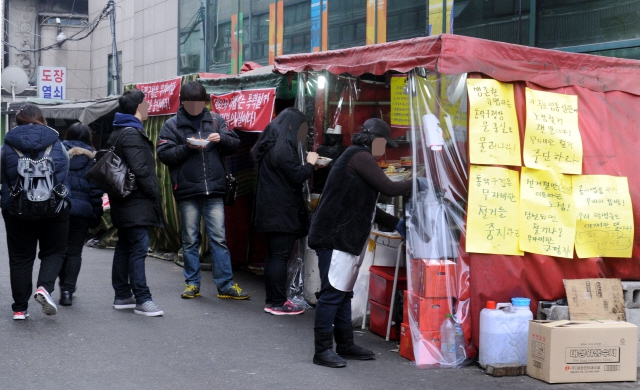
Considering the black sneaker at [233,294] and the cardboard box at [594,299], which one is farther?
the black sneaker at [233,294]

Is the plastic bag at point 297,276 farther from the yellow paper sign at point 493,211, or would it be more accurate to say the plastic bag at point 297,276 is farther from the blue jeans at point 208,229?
the yellow paper sign at point 493,211

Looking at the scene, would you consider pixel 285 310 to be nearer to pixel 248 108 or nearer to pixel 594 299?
pixel 248 108

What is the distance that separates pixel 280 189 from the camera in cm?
711

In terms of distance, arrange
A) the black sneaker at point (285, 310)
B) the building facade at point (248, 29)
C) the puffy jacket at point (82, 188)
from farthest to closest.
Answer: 1. the building facade at point (248, 29)
2. the puffy jacket at point (82, 188)
3. the black sneaker at point (285, 310)

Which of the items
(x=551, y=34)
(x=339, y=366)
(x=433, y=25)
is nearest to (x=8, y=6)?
(x=433, y=25)

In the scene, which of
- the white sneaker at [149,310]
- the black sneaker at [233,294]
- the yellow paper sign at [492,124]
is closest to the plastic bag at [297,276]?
the black sneaker at [233,294]

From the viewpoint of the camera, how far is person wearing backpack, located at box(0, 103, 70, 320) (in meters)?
6.39

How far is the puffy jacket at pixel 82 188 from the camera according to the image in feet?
24.2

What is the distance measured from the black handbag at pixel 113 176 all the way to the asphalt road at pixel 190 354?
1.11m

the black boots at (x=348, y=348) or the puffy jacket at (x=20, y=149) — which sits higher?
the puffy jacket at (x=20, y=149)

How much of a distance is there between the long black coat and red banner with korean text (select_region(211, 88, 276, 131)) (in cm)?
85

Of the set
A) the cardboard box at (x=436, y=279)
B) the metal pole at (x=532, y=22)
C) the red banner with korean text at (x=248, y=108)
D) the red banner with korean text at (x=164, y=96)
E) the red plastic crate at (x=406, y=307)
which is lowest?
the red plastic crate at (x=406, y=307)

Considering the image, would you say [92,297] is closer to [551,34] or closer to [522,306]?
[522,306]

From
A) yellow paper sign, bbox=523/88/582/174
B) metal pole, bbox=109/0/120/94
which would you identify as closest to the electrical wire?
metal pole, bbox=109/0/120/94
